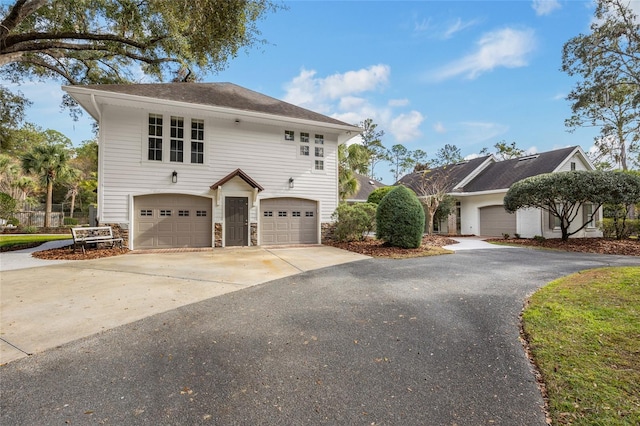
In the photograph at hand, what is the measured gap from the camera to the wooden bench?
930 centimetres

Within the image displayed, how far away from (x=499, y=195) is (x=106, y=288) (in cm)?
1900

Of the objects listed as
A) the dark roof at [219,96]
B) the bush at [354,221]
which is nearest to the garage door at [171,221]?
the dark roof at [219,96]

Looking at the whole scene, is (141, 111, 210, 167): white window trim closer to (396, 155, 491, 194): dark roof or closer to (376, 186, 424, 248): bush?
(376, 186, 424, 248): bush

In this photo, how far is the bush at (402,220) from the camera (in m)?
10.2

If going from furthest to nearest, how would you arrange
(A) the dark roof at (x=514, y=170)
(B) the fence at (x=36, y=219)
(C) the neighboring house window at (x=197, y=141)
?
(B) the fence at (x=36, y=219)
(A) the dark roof at (x=514, y=170)
(C) the neighboring house window at (x=197, y=141)

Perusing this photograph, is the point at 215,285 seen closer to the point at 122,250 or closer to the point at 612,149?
the point at 122,250

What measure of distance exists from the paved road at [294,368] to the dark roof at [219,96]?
9.14 meters

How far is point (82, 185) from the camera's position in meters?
30.5

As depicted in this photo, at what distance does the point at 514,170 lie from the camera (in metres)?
17.9

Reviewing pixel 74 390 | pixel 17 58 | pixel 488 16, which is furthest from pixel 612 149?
pixel 17 58

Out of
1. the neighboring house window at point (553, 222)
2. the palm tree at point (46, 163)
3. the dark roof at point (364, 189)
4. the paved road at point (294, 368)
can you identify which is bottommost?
the paved road at point (294, 368)

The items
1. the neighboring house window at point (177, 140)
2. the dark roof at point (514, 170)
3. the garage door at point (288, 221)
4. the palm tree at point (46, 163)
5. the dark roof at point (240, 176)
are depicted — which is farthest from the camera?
the palm tree at point (46, 163)

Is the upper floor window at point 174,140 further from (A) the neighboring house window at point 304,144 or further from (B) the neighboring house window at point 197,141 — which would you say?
(A) the neighboring house window at point 304,144

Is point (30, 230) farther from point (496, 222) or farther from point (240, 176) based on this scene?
point (496, 222)
